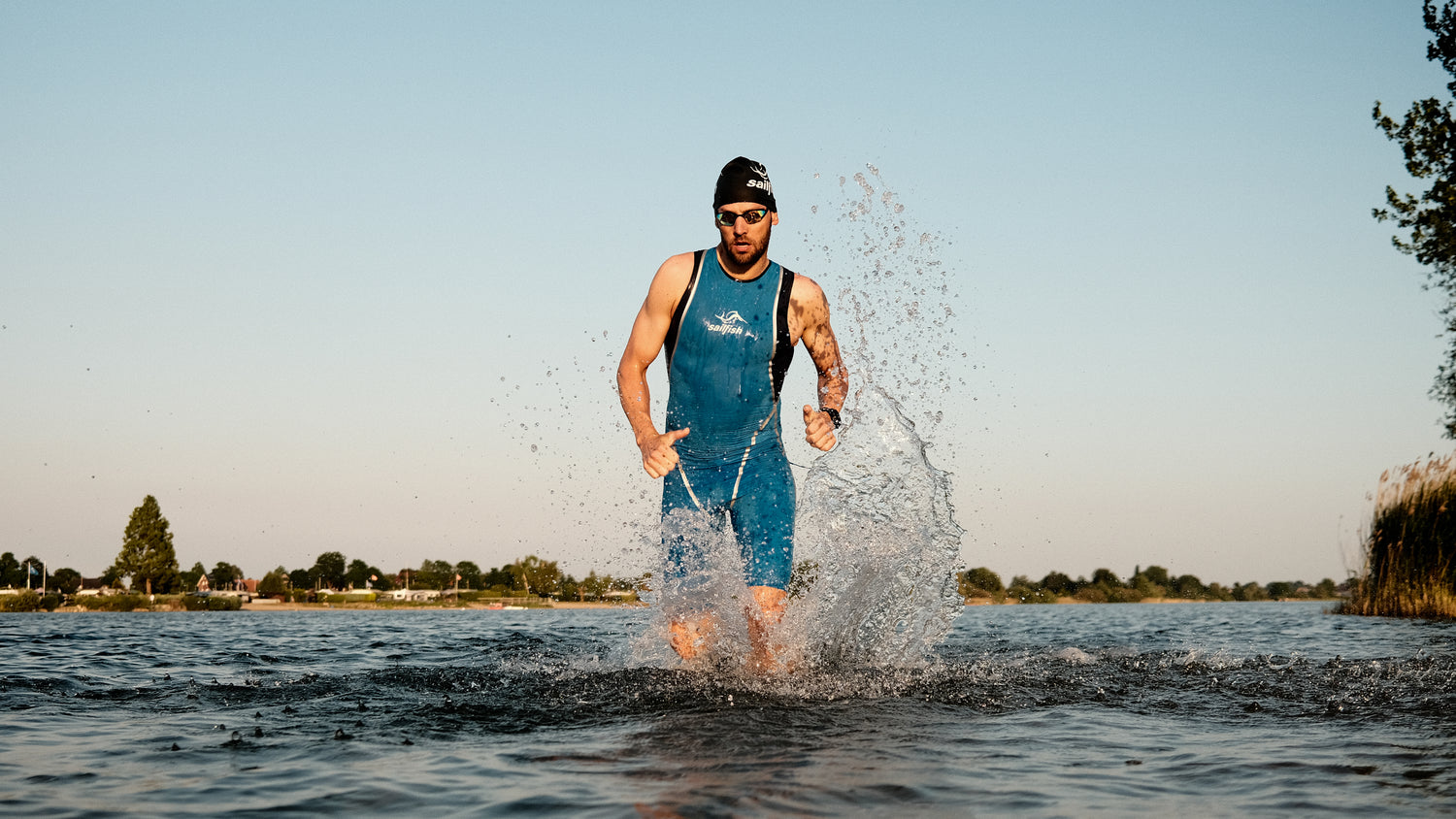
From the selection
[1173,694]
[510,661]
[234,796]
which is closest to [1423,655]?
[1173,694]

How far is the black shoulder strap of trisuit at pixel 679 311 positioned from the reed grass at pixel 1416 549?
50.8 feet

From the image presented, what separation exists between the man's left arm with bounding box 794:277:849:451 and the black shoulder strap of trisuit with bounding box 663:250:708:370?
0.55 m

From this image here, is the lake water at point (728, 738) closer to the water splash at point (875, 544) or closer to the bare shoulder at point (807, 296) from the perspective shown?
the water splash at point (875, 544)

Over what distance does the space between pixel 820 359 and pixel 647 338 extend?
1.01 meters

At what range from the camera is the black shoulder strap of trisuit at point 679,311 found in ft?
19.3

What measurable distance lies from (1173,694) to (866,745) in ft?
8.34

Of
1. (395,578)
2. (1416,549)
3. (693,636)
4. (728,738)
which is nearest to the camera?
(728,738)

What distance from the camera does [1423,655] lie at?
818 centimetres

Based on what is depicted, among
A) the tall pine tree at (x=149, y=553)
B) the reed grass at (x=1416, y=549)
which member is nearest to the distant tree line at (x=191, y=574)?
the tall pine tree at (x=149, y=553)

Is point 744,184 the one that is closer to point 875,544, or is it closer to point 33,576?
point 875,544

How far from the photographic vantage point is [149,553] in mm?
76562

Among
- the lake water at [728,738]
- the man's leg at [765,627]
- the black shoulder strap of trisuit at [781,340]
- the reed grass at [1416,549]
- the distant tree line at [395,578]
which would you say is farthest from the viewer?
the distant tree line at [395,578]

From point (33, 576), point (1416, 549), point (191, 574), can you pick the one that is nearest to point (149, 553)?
point (191, 574)

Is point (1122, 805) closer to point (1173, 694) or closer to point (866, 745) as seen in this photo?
point (866, 745)
